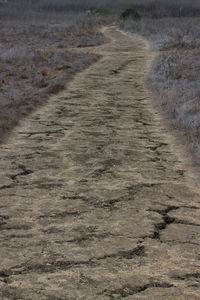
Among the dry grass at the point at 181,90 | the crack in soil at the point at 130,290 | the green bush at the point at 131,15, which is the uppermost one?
the green bush at the point at 131,15

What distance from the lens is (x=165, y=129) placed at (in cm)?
652

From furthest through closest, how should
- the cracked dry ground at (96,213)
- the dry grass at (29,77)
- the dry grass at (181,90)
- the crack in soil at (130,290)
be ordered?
the dry grass at (29,77) < the dry grass at (181,90) < the cracked dry ground at (96,213) < the crack in soil at (130,290)

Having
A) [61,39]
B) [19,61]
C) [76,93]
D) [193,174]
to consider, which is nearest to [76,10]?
[61,39]

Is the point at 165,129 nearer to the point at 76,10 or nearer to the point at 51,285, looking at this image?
the point at 51,285

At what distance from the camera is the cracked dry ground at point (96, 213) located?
8.39 ft

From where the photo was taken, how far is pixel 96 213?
3.49 metres

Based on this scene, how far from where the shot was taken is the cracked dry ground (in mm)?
2557

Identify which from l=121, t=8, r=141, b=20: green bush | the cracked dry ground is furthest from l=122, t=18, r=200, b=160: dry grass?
l=121, t=8, r=141, b=20: green bush

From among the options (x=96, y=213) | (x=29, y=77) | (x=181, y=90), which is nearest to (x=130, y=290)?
(x=96, y=213)

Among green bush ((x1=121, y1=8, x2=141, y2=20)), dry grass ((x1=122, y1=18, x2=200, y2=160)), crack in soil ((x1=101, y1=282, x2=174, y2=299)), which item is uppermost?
green bush ((x1=121, y1=8, x2=141, y2=20))

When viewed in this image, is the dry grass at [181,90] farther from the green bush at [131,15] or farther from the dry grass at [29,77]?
the green bush at [131,15]

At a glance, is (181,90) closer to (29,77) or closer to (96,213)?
(29,77)

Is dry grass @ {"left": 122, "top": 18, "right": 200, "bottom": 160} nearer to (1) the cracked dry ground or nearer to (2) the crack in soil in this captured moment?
(1) the cracked dry ground

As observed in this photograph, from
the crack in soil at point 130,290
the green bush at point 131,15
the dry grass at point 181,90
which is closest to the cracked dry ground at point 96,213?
the crack in soil at point 130,290
